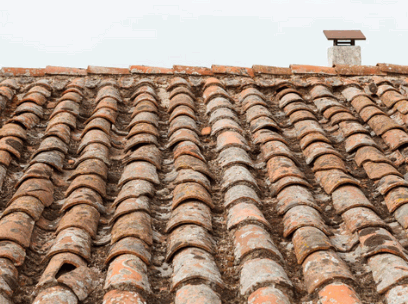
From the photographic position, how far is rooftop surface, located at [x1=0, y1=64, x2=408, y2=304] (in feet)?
8.10

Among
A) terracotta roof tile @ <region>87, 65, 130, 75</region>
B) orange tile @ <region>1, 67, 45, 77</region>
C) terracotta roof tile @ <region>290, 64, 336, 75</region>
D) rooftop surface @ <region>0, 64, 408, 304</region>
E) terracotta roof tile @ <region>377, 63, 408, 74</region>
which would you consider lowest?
rooftop surface @ <region>0, 64, 408, 304</region>

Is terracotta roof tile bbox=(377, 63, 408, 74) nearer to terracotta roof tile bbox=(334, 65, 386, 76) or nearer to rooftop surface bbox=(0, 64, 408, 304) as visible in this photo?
terracotta roof tile bbox=(334, 65, 386, 76)

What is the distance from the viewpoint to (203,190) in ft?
10.7

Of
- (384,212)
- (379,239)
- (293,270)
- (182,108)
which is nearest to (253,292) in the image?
(293,270)

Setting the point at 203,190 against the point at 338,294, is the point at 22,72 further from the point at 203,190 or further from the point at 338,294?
the point at 338,294

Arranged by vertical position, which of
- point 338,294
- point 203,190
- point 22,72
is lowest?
point 338,294

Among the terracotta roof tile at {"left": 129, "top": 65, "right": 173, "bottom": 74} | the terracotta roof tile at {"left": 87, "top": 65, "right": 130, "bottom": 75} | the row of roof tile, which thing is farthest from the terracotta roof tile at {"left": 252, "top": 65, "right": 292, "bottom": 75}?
the terracotta roof tile at {"left": 87, "top": 65, "right": 130, "bottom": 75}

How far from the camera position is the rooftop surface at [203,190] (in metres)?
2.47

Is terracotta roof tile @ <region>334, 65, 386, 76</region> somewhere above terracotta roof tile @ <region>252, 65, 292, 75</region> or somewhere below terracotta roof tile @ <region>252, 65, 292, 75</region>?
above

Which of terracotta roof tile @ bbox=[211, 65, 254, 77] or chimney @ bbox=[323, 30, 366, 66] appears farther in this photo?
chimney @ bbox=[323, 30, 366, 66]

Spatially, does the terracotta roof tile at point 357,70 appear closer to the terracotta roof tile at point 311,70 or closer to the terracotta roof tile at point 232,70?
the terracotta roof tile at point 311,70

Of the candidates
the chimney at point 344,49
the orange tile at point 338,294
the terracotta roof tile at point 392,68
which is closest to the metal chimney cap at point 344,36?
the chimney at point 344,49

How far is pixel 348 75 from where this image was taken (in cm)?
571

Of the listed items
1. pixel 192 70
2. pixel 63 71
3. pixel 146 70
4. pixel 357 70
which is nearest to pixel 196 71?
pixel 192 70
